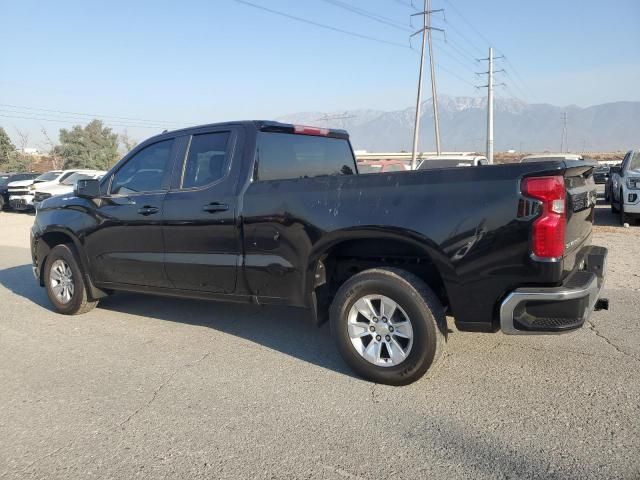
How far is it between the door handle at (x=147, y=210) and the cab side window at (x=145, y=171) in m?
0.19

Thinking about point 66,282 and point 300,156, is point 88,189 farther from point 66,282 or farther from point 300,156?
point 300,156

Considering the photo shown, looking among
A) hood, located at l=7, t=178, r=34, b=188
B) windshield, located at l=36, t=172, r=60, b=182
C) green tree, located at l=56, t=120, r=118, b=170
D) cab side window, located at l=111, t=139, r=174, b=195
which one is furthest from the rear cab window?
green tree, located at l=56, t=120, r=118, b=170

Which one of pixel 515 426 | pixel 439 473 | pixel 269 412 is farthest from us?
pixel 269 412

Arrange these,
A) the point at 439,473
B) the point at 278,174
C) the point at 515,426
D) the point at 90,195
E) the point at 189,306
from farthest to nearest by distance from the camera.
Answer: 1. the point at 189,306
2. the point at 90,195
3. the point at 278,174
4. the point at 515,426
5. the point at 439,473

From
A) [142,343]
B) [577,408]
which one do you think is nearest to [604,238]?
[577,408]

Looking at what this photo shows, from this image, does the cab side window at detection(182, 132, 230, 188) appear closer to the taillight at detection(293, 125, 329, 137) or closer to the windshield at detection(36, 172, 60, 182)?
the taillight at detection(293, 125, 329, 137)

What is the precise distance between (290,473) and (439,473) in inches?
30.3

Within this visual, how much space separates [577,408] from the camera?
3.32 m

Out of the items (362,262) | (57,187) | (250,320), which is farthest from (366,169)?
(57,187)

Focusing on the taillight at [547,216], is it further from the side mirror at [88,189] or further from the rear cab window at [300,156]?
the side mirror at [88,189]

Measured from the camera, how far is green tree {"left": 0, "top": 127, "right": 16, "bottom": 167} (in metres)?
46.9

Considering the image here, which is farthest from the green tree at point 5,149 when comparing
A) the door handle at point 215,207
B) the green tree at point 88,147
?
the door handle at point 215,207

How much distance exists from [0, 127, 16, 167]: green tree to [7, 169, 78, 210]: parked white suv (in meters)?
30.8

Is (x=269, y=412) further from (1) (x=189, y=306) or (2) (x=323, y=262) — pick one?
(1) (x=189, y=306)
